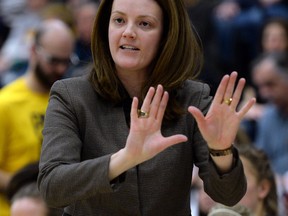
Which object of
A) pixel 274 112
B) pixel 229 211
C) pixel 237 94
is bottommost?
pixel 274 112

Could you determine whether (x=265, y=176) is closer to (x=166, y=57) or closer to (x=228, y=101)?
(x=166, y=57)

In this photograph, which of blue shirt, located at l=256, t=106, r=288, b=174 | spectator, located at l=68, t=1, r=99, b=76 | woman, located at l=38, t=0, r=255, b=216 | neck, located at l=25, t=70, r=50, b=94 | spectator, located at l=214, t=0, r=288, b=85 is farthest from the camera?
spectator, located at l=68, t=1, r=99, b=76

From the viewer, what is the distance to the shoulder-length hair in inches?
117

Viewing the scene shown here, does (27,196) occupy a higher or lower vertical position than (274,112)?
higher

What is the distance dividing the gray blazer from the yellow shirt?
9.26ft

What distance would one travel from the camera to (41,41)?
616 cm

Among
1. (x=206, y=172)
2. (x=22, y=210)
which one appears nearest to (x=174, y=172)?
(x=206, y=172)

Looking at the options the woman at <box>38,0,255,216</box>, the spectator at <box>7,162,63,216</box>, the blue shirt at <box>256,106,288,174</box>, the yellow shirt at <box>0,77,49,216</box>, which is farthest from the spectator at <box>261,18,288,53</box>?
the woman at <box>38,0,255,216</box>

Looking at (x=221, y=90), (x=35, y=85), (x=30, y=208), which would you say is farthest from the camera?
(x=35, y=85)

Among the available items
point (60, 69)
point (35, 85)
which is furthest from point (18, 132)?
point (60, 69)

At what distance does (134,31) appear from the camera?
2.91 metres

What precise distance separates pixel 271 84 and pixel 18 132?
2.31 m

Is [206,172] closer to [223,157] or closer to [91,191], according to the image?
[223,157]

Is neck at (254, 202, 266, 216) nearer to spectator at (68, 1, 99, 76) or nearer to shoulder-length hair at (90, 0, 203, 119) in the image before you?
shoulder-length hair at (90, 0, 203, 119)
